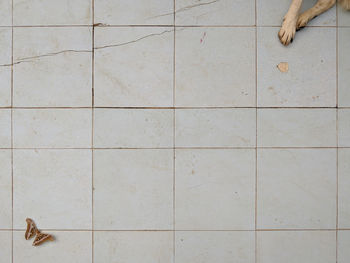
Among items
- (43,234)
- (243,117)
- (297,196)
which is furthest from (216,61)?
(43,234)

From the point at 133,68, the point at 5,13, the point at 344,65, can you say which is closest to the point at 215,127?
the point at 133,68

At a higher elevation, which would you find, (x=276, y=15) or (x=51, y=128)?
(x=276, y=15)

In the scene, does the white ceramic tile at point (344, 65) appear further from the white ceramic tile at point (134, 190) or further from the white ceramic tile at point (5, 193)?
the white ceramic tile at point (5, 193)

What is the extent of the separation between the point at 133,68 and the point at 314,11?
994 millimetres

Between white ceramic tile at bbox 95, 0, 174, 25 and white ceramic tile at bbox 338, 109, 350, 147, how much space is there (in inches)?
40.5

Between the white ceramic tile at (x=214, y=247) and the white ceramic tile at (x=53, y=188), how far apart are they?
520mm

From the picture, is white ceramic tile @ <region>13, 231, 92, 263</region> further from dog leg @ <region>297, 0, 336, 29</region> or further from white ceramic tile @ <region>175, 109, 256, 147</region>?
dog leg @ <region>297, 0, 336, 29</region>

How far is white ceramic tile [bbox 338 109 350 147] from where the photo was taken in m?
1.55

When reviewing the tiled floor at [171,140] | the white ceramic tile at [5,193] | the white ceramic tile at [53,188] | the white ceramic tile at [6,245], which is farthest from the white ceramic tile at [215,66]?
the white ceramic tile at [6,245]

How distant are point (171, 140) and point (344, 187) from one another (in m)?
0.95

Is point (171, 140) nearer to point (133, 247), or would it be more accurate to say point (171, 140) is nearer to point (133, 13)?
point (133, 247)

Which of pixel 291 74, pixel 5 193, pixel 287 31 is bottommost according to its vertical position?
pixel 5 193

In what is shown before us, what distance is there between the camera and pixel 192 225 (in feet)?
5.08

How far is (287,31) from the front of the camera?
1.52m
